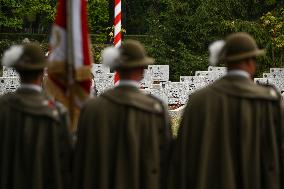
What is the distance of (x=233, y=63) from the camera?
24.4ft

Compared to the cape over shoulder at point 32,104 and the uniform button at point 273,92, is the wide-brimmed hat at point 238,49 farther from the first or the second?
the cape over shoulder at point 32,104

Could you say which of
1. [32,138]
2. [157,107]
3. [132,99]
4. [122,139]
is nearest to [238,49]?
[157,107]

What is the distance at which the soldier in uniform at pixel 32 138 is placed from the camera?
734cm

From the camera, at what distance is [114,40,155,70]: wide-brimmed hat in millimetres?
7348

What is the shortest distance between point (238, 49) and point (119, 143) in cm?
137

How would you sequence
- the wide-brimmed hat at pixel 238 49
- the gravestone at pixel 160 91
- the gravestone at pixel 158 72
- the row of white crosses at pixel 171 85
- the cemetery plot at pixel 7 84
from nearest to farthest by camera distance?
the wide-brimmed hat at pixel 238 49 < the gravestone at pixel 160 91 < the cemetery plot at pixel 7 84 < the row of white crosses at pixel 171 85 < the gravestone at pixel 158 72

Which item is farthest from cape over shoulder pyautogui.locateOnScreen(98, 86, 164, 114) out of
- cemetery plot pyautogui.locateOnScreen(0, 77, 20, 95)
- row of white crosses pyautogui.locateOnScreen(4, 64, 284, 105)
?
cemetery plot pyautogui.locateOnScreen(0, 77, 20, 95)

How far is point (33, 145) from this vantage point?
→ 735 cm

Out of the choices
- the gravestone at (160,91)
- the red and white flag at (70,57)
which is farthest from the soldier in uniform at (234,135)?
the gravestone at (160,91)

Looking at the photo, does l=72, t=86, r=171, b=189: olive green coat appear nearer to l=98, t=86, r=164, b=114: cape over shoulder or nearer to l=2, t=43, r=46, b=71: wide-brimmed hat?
l=98, t=86, r=164, b=114: cape over shoulder

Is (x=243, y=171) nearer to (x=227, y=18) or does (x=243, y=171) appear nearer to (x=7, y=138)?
(x=7, y=138)

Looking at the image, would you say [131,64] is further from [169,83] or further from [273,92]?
[169,83]

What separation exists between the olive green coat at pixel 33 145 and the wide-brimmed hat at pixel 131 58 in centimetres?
73

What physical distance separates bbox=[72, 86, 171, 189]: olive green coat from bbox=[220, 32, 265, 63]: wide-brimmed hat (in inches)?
32.6
